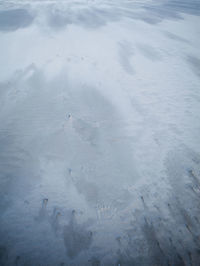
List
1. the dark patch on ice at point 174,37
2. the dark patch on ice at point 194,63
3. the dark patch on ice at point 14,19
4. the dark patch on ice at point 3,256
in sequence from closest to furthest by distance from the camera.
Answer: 1. the dark patch on ice at point 3,256
2. the dark patch on ice at point 194,63
3. the dark patch on ice at point 174,37
4. the dark patch on ice at point 14,19

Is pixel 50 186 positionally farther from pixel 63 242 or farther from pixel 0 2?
pixel 0 2

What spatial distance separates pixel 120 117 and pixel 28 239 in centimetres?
314

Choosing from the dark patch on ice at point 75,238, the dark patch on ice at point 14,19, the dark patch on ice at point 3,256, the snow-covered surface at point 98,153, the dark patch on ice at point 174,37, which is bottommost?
the dark patch on ice at point 3,256

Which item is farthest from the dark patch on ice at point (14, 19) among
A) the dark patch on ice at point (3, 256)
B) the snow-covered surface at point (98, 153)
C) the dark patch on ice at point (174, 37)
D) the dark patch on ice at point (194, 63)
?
the dark patch on ice at point (3, 256)

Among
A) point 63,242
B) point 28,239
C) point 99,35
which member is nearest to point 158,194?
point 63,242

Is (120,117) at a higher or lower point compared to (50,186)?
higher

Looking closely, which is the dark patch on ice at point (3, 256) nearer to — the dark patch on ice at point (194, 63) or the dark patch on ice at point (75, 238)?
the dark patch on ice at point (75, 238)

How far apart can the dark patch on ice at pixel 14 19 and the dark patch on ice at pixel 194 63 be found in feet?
28.4

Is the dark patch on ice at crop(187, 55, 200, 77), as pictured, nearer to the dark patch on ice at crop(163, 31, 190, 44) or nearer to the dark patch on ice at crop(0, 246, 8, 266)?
the dark patch on ice at crop(163, 31, 190, 44)

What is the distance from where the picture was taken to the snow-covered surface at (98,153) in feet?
7.41

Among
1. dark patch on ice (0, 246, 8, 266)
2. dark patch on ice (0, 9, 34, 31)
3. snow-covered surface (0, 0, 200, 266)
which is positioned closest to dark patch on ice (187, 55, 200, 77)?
snow-covered surface (0, 0, 200, 266)

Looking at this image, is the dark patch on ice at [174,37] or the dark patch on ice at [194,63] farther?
the dark patch on ice at [174,37]

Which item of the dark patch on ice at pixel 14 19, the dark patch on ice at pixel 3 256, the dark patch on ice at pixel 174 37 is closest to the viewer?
the dark patch on ice at pixel 3 256

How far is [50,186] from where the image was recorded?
2.80 m
